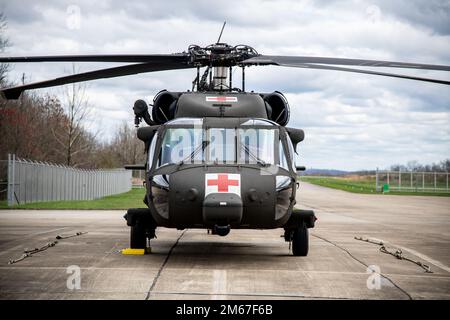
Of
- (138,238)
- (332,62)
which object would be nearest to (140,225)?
(138,238)

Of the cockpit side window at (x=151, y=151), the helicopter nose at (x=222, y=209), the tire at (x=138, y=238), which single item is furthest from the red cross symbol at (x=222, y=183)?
the tire at (x=138, y=238)

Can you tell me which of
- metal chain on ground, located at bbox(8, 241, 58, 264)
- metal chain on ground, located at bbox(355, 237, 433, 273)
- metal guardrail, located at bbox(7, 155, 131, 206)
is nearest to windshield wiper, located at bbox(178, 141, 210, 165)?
metal chain on ground, located at bbox(8, 241, 58, 264)

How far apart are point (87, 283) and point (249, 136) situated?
3.59 meters

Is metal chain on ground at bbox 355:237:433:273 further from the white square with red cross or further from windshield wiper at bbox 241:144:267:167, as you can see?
the white square with red cross

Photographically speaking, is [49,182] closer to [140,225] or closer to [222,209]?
[140,225]

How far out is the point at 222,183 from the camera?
969 centimetres

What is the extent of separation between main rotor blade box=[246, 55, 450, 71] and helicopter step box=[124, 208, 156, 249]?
3.04m

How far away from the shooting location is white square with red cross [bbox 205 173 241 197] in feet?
31.6

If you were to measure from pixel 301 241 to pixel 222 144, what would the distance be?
7.72 feet

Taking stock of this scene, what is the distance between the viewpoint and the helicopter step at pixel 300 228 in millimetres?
11211

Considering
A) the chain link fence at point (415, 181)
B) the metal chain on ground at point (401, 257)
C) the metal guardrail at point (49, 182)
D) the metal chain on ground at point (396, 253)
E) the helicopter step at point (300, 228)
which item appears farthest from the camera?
the chain link fence at point (415, 181)

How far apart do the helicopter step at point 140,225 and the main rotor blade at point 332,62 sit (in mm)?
3042

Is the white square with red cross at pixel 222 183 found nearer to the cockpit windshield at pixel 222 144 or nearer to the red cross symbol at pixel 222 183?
the red cross symbol at pixel 222 183
